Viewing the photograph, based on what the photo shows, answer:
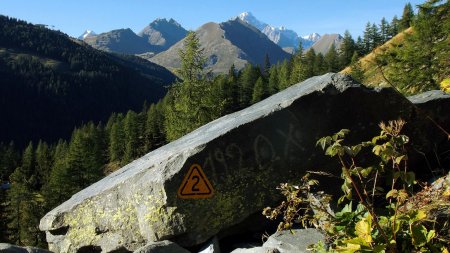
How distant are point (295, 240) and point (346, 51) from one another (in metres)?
115

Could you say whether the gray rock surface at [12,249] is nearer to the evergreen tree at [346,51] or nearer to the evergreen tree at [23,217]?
the evergreen tree at [23,217]

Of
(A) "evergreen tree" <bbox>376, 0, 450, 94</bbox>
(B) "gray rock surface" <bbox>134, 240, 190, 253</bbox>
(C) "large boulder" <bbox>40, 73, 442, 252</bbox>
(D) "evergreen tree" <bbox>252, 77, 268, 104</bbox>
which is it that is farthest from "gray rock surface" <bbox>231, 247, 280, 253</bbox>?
(D) "evergreen tree" <bbox>252, 77, 268, 104</bbox>

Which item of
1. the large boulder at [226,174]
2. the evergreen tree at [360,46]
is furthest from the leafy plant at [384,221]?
the evergreen tree at [360,46]

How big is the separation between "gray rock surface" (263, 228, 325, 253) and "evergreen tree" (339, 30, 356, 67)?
108 meters

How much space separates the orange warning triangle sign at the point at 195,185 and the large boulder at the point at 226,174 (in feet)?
0.06

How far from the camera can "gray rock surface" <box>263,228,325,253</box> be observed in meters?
6.23

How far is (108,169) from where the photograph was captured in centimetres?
10981

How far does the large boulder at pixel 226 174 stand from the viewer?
7.75 metres

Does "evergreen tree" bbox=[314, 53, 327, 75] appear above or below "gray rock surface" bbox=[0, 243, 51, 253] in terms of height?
above

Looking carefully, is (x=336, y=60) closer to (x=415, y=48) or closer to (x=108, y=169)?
(x=108, y=169)

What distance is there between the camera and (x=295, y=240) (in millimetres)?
6484

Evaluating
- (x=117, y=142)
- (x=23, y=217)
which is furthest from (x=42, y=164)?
(x=23, y=217)

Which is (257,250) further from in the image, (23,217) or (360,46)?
(360,46)

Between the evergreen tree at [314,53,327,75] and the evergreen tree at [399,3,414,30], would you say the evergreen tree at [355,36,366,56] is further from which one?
the evergreen tree at [314,53,327,75]
